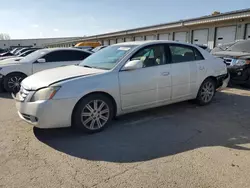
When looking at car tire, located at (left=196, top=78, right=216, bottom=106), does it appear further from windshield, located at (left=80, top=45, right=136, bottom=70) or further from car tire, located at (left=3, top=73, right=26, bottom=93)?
car tire, located at (left=3, top=73, right=26, bottom=93)

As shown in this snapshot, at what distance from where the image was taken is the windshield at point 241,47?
8748mm

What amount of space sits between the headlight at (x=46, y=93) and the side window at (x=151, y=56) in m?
1.60

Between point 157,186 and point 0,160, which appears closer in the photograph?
point 157,186

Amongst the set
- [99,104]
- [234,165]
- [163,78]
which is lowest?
[234,165]

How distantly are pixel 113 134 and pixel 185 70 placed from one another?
7.29 ft

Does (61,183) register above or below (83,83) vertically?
below

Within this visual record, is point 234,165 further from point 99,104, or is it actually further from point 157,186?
point 99,104

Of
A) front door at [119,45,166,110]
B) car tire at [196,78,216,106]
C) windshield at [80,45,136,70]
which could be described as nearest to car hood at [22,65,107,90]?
windshield at [80,45,136,70]

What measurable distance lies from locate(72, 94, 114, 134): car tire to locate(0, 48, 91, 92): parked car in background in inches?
184

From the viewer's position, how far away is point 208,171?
282 centimetres

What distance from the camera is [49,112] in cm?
359

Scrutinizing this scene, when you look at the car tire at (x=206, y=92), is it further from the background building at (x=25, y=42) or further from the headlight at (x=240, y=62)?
A: the background building at (x=25, y=42)

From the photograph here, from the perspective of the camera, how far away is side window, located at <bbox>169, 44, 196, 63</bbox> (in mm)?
4973

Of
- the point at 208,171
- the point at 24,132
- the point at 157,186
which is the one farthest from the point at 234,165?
the point at 24,132
